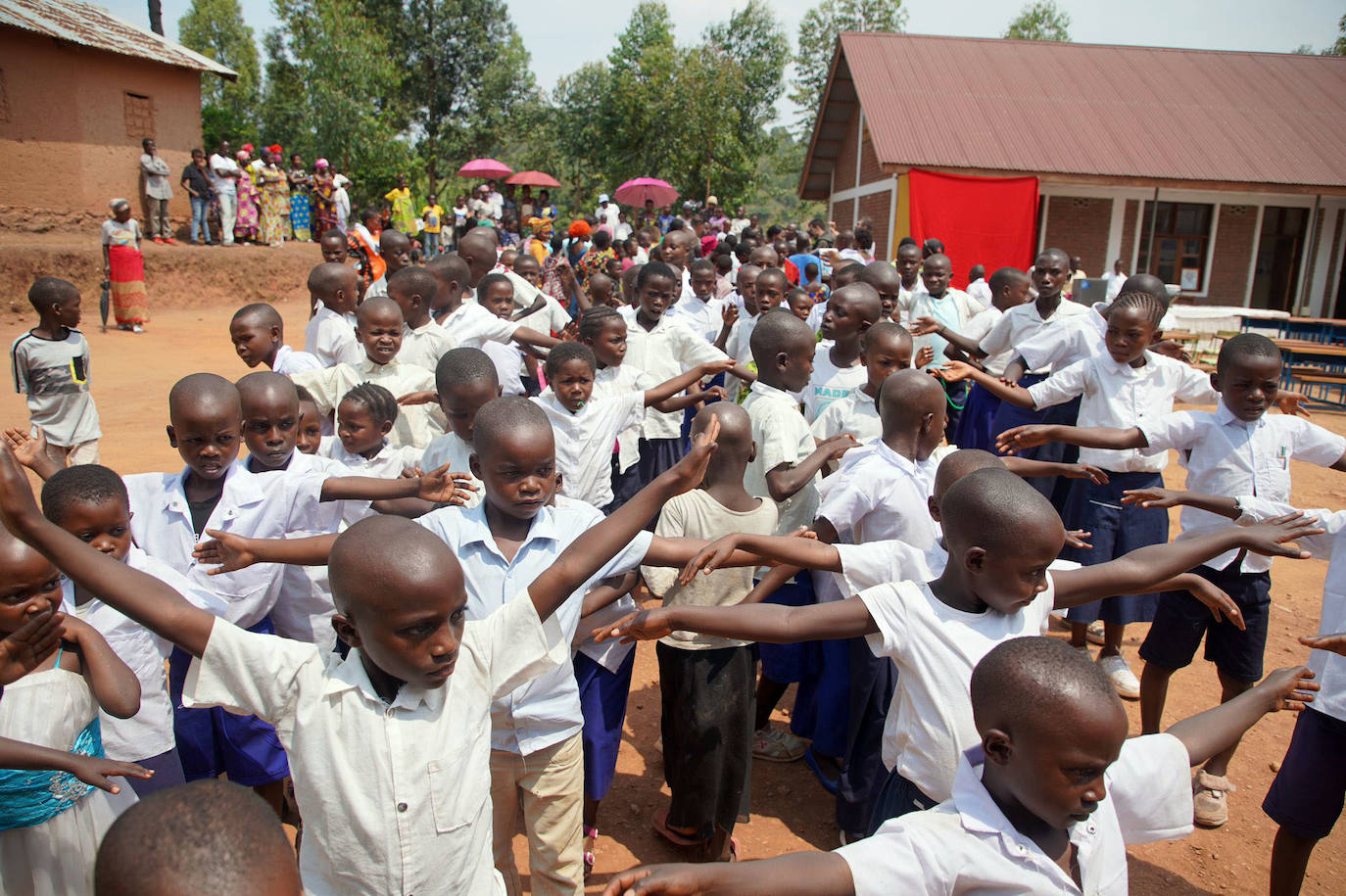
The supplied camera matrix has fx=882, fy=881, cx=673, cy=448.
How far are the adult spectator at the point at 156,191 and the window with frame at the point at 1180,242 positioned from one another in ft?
61.6

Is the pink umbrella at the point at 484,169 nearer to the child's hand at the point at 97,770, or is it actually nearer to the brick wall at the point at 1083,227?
the brick wall at the point at 1083,227

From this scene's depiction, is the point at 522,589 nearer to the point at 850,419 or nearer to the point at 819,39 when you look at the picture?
the point at 850,419

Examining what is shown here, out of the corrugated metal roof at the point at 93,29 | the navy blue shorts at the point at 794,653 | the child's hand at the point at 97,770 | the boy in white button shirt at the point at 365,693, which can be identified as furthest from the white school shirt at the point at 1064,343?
the corrugated metal roof at the point at 93,29

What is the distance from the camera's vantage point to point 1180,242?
1852cm

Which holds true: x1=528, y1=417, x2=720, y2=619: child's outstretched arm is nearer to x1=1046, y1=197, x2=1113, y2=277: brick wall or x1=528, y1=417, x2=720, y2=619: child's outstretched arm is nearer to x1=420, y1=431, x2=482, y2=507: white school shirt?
→ x1=420, y1=431, x2=482, y2=507: white school shirt

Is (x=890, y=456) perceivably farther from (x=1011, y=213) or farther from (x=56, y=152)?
(x=56, y=152)

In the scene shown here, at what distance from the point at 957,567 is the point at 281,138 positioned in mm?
33358

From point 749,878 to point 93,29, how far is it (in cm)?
1863

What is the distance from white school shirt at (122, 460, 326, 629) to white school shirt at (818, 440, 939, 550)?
1.65 metres

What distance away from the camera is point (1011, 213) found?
1342cm

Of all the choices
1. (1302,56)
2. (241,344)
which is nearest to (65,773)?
(241,344)

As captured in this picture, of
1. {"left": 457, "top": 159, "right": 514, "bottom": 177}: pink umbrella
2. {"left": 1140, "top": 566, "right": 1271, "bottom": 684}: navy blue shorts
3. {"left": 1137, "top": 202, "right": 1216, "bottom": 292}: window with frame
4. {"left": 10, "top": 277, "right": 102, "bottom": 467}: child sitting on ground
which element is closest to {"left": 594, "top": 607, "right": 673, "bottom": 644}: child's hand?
{"left": 1140, "top": 566, "right": 1271, "bottom": 684}: navy blue shorts

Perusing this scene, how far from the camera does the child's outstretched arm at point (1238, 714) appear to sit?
1.77 m

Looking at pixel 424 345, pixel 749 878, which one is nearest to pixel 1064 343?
pixel 424 345
